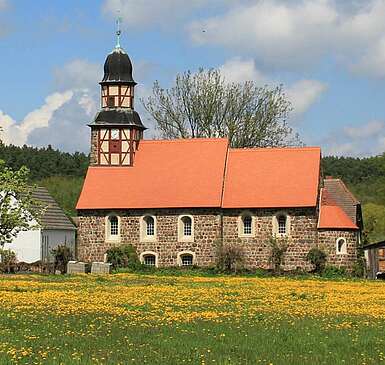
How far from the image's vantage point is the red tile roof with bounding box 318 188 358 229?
63.0 m

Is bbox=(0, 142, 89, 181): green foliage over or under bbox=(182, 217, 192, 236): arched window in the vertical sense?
over

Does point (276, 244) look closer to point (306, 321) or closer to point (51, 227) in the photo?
point (51, 227)

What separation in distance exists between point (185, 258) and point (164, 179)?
19.5 ft

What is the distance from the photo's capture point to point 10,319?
23.1 m

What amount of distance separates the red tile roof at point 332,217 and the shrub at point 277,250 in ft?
8.99

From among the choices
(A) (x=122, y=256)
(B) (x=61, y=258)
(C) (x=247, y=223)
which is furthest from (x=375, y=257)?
(B) (x=61, y=258)

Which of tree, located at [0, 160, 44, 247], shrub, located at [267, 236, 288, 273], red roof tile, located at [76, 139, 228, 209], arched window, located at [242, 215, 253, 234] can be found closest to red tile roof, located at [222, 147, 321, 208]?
red roof tile, located at [76, 139, 228, 209]

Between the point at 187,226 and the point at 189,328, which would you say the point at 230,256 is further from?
the point at 189,328

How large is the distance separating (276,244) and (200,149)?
10029mm

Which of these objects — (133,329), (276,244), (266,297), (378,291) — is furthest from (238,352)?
(276,244)

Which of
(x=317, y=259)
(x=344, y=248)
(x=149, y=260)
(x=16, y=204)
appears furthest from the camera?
(x=149, y=260)

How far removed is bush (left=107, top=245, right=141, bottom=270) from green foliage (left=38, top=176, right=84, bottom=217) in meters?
30.6

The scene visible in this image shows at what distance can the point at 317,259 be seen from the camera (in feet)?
201

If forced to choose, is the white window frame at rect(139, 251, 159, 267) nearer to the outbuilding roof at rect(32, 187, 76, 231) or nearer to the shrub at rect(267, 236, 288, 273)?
the shrub at rect(267, 236, 288, 273)
